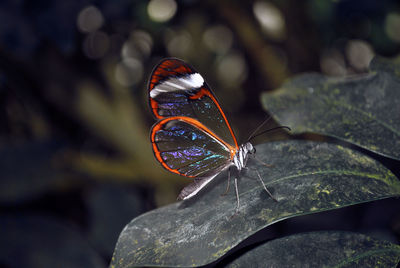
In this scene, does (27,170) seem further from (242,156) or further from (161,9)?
(242,156)

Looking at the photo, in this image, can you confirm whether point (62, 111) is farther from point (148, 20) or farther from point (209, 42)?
point (209, 42)

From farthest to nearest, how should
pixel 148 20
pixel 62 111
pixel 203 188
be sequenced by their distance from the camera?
pixel 62 111 < pixel 148 20 < pixel 203 188

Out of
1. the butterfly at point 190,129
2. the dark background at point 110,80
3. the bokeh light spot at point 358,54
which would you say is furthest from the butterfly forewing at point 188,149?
the bokeh light spot at point 358,54

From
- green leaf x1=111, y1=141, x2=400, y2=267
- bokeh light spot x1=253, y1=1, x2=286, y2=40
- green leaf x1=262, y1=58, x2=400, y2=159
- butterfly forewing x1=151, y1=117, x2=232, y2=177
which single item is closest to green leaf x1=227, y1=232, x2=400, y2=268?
green leaf x1=111, y1=141, x2=400, y2=267

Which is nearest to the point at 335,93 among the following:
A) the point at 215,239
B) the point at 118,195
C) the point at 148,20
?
the point at 215,239

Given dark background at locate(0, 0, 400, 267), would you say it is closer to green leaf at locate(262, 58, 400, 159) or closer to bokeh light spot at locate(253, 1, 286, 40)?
bokeh light spot at locate(253, 1, 286, 40)

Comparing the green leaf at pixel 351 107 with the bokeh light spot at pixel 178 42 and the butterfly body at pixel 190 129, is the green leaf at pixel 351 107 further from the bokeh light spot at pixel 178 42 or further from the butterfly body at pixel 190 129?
the bokeh light spot at pixel 178 42
